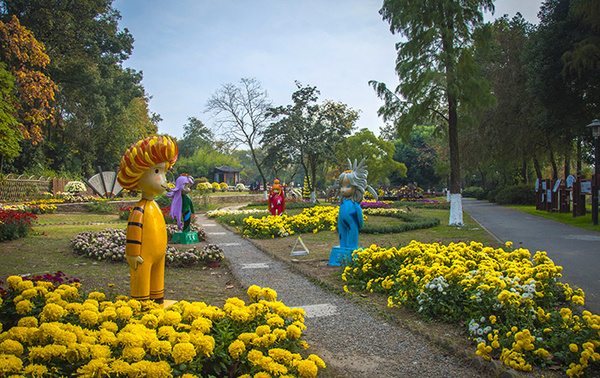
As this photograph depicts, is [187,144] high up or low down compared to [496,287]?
up

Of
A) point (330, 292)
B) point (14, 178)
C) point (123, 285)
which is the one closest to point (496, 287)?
point (330, 292)

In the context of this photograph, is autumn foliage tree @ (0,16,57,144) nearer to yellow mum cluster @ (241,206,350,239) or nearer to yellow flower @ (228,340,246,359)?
yellow mum cluster @ (241,206,350,239)

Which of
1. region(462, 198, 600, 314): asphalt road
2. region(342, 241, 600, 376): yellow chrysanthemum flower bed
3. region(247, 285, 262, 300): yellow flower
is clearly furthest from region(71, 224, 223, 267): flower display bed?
region(462, 198, 600, 314): asphalt road

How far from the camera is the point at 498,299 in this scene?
359 centimetres

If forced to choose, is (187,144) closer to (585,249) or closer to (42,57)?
(42,57)

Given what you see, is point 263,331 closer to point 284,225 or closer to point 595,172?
point 284,225

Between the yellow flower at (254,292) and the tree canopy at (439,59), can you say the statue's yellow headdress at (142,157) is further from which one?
the tree canopy at (439,59)

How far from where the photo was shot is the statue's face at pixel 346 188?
A: 6961mm

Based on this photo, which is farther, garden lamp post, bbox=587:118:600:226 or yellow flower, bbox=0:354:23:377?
garden lamp post, bbox=587:118:600:226

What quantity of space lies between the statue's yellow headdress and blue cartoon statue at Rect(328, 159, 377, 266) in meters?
3.73

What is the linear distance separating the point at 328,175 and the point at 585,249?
141 feet

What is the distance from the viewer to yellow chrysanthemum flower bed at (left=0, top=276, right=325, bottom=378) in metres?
2.20

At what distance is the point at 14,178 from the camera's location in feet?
68.9

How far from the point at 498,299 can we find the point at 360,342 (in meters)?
1.41
